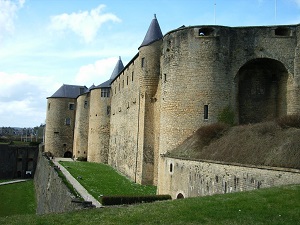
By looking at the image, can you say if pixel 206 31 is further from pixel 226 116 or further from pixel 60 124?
pixel 60 124

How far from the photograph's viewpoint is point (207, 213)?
8.34 m

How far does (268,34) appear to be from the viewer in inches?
803

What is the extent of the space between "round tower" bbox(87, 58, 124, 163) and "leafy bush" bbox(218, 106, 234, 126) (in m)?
26.0

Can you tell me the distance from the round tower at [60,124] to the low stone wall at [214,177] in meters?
35.9

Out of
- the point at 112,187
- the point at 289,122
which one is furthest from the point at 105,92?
the point at 289,122

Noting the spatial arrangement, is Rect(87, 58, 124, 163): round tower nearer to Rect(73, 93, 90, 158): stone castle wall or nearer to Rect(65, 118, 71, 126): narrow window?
Rect(73, 93, 90, 158): stone castle wall

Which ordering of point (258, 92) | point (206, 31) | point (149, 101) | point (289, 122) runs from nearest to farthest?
point (289, 122)
point (206, 31)
point (258, 92)
point (149, 101)

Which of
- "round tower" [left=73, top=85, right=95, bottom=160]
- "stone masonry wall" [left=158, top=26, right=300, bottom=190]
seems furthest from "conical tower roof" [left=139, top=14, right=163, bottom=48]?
"round tower" [left=73, top=85, right=95, bottom=160]

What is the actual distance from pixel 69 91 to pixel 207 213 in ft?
164

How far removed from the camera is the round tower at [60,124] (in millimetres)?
53594

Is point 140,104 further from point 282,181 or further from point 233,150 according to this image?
point 282,181

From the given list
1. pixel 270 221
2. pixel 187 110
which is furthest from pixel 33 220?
pixel 187 110

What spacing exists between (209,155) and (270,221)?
26.6ft

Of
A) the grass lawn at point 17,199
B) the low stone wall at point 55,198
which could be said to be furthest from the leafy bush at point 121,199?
the grass lawn at point 17,199
